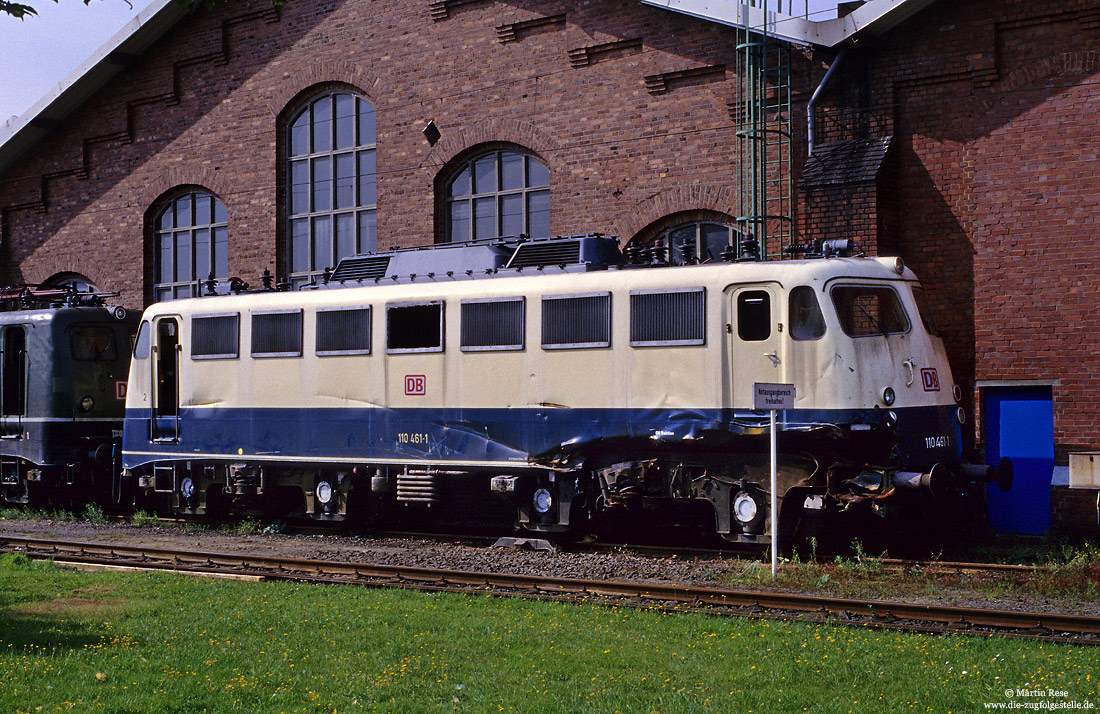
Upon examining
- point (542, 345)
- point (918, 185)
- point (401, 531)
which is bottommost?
point (401, 531)

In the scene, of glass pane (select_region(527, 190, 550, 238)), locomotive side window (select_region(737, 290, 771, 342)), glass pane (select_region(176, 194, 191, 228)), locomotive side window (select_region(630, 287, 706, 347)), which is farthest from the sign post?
glass pane (select_region(176, 194, 191, 228))

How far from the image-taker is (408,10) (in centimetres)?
2191

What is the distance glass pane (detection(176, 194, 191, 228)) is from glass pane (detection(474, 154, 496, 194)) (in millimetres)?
7344

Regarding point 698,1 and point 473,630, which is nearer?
point 473,630

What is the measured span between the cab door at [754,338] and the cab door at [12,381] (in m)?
12.8

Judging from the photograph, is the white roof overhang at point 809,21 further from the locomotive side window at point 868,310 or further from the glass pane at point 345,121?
the glass pane at point 345,121

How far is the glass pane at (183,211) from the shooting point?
25.1m

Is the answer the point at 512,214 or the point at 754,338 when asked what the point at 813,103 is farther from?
the point at 512,214

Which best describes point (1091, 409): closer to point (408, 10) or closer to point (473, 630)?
point (473, 630)

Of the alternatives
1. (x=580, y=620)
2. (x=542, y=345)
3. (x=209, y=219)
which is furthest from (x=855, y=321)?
(x=209, y=219)

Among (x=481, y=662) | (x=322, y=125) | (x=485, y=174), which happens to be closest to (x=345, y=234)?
(x=322, y=125)

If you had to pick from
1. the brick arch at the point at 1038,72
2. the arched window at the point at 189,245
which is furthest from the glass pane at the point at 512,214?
the brick arch at the point at 1038,72

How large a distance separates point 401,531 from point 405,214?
22.1 feet

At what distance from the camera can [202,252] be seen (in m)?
24.9
